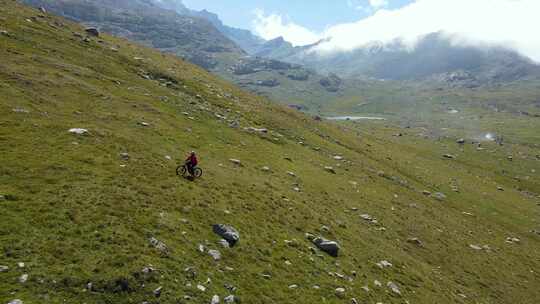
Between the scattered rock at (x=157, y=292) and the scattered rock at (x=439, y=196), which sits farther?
the scattered rock at (x=439, y=196)

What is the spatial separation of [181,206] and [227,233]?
408 centimetres

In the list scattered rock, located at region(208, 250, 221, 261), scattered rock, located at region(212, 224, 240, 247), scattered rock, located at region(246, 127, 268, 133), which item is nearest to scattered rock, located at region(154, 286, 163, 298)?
scattered rock, located at region(208, 250, 221, 261)

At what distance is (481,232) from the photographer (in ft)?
175

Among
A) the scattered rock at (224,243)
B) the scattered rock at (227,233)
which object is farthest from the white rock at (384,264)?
the scattered rock at (224,243)

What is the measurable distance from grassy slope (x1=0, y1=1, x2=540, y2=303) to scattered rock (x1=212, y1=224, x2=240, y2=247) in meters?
0.58

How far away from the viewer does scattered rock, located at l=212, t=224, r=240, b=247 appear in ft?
83.5

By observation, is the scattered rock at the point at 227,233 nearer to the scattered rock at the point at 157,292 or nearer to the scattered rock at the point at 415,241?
the scattered rock at the point at 157,292

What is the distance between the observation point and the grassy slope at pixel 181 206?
65.1ft

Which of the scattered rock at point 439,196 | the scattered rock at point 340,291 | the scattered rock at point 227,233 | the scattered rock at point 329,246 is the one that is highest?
the scattered rock at point 227,233

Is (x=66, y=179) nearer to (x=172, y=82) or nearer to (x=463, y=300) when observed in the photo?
(x=463, y=300)

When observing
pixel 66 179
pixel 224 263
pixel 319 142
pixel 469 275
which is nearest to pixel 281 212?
pixel 224 263

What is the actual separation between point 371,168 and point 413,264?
34.2m

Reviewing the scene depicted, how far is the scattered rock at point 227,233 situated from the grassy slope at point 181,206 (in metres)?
0.58

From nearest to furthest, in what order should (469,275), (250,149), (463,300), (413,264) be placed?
(463,300), (413,264), (469,275), (250,149)
